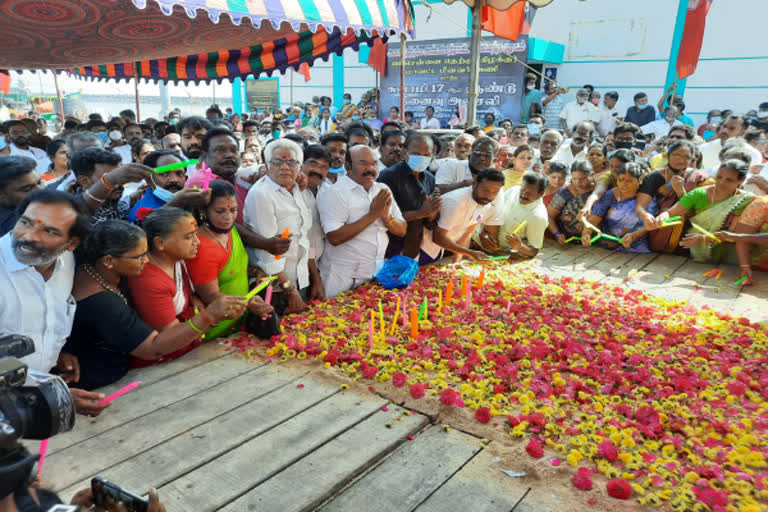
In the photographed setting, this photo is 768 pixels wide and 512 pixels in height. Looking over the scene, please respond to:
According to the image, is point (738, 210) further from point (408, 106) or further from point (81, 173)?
point (408, 106)

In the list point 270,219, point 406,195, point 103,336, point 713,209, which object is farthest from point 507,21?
point 103,336

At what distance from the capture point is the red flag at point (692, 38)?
9.75 m

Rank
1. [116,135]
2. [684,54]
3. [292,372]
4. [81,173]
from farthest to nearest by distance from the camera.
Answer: [684,54] < [116,135] < [81,173] < [292,372]

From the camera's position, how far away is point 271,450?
209 cm

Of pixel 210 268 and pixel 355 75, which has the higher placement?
pixel 355 75

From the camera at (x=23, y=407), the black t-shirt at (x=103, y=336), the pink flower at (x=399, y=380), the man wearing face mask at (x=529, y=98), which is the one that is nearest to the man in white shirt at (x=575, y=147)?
the pink flower at (x=399, y=380)

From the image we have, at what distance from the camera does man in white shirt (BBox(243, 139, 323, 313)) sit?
11.3 ft

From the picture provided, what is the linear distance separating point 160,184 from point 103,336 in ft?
3.79

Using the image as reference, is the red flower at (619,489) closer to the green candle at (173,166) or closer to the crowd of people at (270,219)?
the crowd of people at (270,219)

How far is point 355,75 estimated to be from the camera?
20.3m

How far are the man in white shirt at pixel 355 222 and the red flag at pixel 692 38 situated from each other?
871 cm

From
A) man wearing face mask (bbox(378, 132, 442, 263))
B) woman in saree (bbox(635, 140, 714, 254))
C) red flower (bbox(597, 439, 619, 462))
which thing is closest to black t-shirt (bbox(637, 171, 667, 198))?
woman in saree (bbox(635, 140, 714, 254))

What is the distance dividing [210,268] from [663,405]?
2584 millimetres

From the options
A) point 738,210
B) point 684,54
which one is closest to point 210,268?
point 738,210
